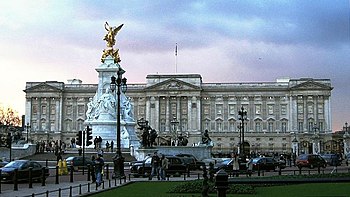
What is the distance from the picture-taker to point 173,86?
14550cm

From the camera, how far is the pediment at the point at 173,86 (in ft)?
474

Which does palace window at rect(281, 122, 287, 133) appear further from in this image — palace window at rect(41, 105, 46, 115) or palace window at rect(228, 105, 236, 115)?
palace window at rect(41, 105, 46, 115)

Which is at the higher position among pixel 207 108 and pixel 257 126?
pixel 207 108

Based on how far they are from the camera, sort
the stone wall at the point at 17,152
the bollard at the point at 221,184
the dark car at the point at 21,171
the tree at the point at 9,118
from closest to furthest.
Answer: the bollard at the point at 221,184, the dark car at the point at 21,171, the stone wall at the point at 17,152, the tree at the point at 9,118

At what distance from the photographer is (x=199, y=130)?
143625 millimetres

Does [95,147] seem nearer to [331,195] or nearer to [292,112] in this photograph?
[331,195]

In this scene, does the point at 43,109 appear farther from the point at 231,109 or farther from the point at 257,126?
the point at 257,126

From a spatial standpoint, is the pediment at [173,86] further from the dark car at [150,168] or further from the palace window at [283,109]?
the dark car at [150,168]

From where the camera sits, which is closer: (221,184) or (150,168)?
(221,184)

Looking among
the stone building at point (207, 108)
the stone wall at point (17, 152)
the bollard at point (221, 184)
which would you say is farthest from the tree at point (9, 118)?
the bollard at point (221, 184)

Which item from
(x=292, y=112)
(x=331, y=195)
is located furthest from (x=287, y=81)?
(x=331, y=195)

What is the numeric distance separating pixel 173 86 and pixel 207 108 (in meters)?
10.5

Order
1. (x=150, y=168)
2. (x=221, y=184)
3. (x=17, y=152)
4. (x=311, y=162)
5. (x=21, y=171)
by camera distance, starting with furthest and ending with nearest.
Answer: (x=17, y=152), (x=311, y=162), (x=150, y=168), (x=21, y=171), (x=221, y=184)

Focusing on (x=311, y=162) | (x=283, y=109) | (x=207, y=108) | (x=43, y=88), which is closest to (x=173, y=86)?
(x=207, y=108)
